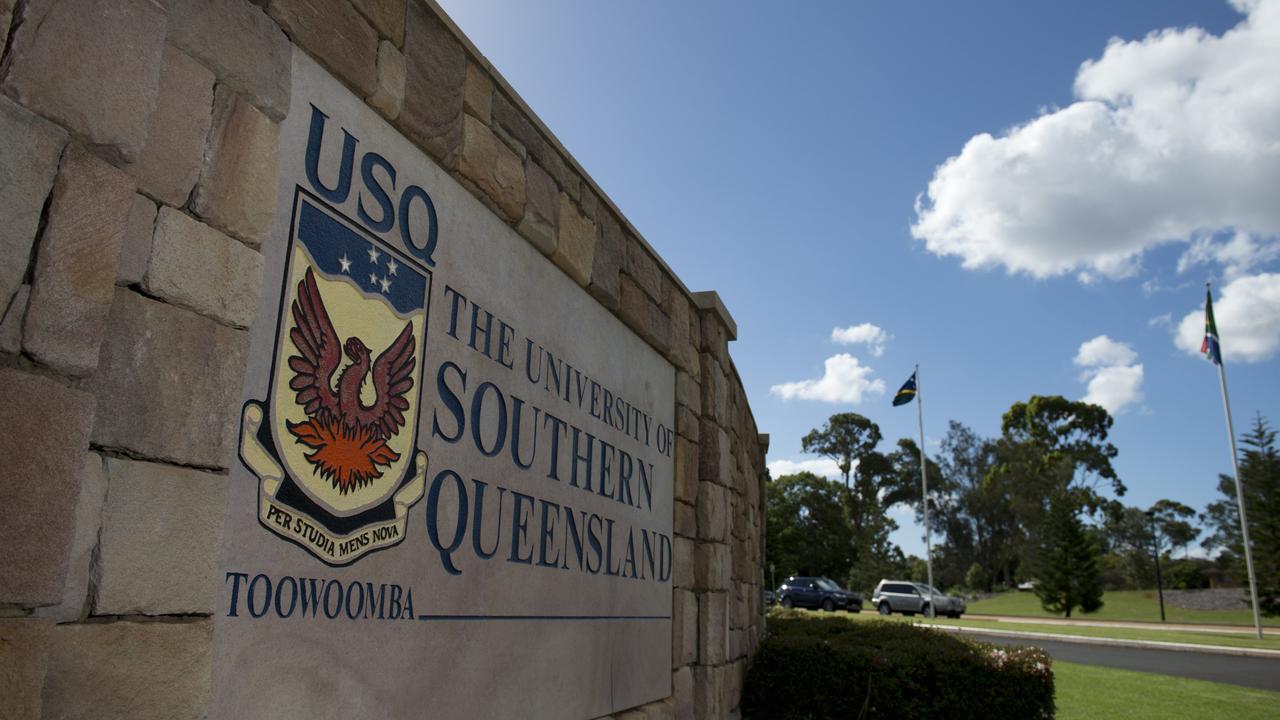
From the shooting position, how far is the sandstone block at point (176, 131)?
1.88 meters

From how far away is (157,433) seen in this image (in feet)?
6.06

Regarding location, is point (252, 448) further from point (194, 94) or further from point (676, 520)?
point (676, 520)

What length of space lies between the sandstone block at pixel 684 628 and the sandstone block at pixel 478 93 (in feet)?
10.4

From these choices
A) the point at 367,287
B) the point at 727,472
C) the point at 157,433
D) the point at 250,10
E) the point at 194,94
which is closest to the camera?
the point at 157,433

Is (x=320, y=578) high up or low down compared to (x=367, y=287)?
down

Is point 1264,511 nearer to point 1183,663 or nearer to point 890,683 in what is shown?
point 1183,663

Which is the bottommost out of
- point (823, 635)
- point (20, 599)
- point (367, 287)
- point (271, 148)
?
point (823, 635)

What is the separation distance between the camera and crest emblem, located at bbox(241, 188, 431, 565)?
7.30 feet

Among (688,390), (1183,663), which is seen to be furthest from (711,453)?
(1183,663)

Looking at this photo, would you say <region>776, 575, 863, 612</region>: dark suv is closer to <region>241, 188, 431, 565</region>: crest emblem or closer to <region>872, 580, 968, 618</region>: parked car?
<region>872, 580, 968, 618</region>: parked car

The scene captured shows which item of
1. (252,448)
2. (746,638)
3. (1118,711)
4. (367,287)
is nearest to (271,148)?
(367,287)

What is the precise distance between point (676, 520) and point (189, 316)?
12.4 ft

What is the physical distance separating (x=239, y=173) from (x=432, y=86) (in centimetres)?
104

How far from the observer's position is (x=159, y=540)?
1.83 metres
